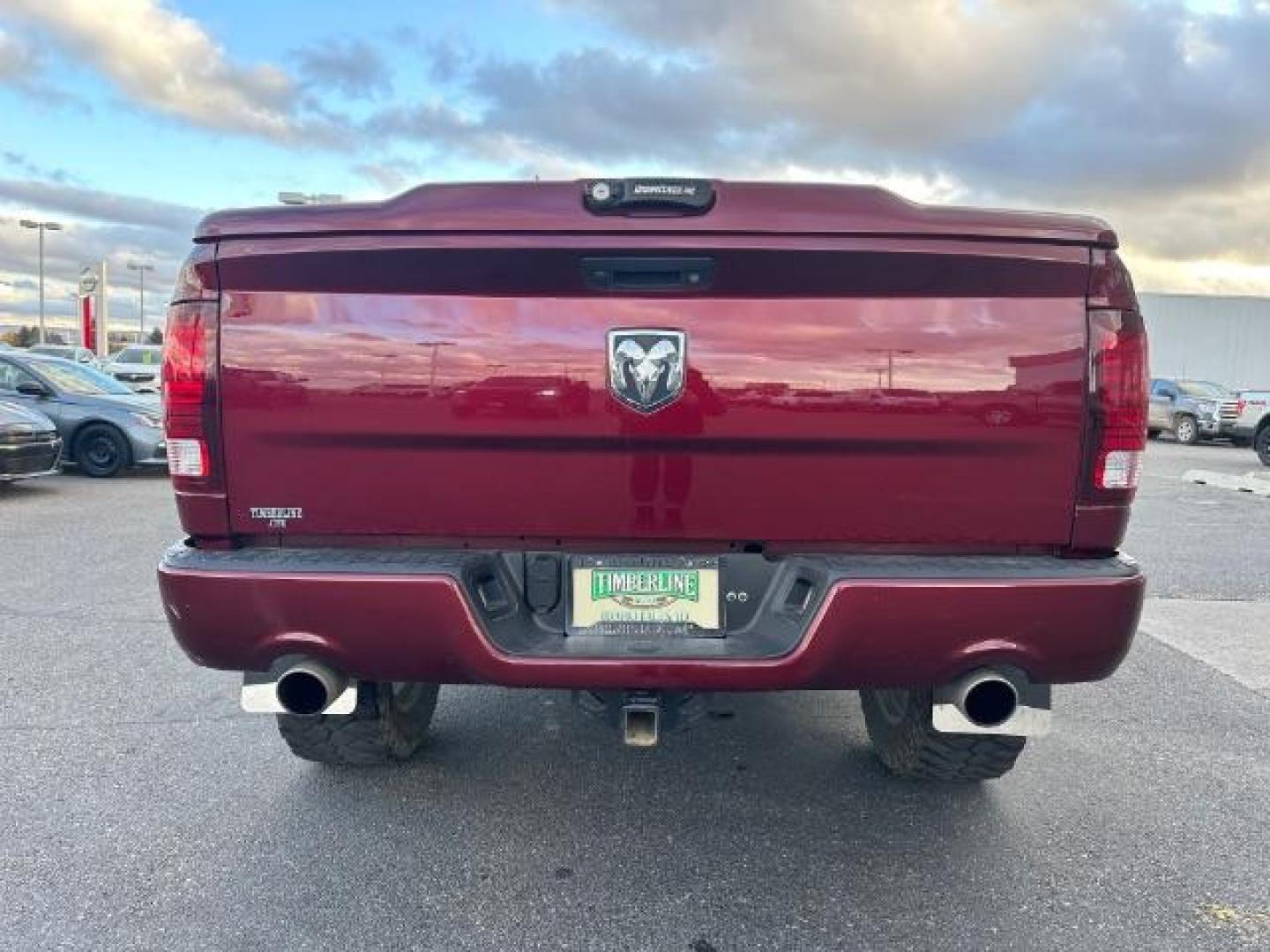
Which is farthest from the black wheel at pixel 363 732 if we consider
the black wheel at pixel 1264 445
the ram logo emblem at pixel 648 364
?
the black wheel at pixel 1264 445

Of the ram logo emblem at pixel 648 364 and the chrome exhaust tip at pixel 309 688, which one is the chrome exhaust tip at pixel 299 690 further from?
the ram logo emblem at pixel 648 364

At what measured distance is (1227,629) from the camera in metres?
5.33

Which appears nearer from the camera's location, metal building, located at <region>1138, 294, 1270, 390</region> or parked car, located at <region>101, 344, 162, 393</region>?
parked car, located at <region>101, 344, 162, 393</region>

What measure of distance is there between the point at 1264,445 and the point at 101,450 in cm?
1929

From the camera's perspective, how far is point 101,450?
10797mm

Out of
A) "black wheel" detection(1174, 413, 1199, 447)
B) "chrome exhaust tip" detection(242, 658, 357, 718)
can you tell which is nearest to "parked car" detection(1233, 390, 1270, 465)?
"black wheel" detection(1174, 413, 1199, 447)

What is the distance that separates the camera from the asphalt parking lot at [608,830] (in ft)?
7.70

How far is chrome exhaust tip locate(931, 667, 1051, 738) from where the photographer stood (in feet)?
7.23

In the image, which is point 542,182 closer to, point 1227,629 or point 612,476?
point 612,476

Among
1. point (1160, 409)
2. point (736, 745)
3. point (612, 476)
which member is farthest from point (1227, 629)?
point (1160, 409)

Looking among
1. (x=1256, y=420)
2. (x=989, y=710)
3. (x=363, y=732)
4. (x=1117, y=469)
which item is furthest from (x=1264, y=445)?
(x=363, y=732)

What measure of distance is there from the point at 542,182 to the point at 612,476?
2.45 feet

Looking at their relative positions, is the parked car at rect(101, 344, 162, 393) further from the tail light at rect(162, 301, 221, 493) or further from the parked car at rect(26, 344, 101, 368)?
the tail light at rect(162, 301, 221, 493)

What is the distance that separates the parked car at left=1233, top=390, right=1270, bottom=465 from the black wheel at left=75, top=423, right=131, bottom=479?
61.9 ft
